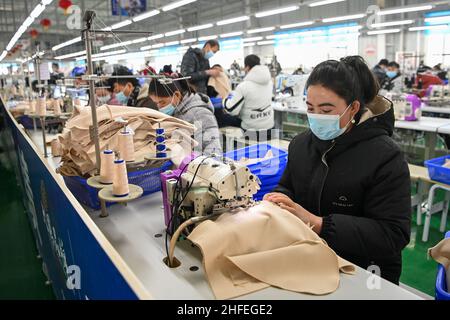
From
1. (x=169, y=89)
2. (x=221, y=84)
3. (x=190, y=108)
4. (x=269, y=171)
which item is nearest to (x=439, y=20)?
(x=221, y=84)

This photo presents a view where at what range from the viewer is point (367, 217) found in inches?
58.7

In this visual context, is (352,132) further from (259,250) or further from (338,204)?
(259,250)

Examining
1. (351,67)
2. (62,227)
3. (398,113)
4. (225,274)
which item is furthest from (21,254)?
(398,113)

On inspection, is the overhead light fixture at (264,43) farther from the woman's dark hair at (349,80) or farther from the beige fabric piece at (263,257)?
the beige fabric piece at (263,257)

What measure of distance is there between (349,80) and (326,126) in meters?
0.20

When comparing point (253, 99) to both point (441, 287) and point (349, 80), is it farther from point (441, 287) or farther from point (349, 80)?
point (441, 287)

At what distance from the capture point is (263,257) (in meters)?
1.15

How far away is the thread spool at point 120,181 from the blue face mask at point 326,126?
782mm

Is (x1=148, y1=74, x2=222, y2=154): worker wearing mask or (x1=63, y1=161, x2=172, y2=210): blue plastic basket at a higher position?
(x1=148, y1=74, x2=222, y2=154): worker wearing mask

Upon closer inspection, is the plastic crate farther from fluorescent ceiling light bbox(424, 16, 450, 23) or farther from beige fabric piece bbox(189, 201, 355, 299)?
fluorescent ceiling light bbox(424, 16, 450, 23)

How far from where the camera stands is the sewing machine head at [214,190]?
4.33 ft

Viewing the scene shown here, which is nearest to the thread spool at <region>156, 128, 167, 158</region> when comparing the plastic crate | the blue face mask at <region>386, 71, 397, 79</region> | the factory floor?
the factory floor

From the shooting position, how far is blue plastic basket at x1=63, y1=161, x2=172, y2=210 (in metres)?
1.83

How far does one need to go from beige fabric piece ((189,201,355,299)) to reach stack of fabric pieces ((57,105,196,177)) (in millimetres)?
858
